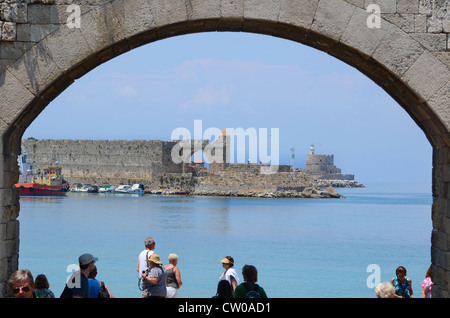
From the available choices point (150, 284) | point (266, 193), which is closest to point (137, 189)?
point (266, 193)

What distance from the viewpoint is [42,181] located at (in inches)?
2269

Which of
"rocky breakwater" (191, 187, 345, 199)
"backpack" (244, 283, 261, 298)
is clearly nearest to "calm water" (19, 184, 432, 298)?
"rocky breakwater" (191, 187, 345, 199)

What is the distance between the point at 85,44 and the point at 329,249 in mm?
26046

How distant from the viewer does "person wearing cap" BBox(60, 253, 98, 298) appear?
5.29 m

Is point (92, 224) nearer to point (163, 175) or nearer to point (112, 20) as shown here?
point (163, 175)

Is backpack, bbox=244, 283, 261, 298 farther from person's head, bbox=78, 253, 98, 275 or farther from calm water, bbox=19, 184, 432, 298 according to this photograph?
calm water, bbox=19, 184, 432, 298

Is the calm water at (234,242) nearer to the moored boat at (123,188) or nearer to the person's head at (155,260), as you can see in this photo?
the moored boat at (123,188)

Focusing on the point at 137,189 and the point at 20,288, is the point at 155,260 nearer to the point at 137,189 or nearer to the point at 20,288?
the point at 20,288

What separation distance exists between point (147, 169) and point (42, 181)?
9.64m

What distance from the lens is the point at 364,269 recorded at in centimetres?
2578

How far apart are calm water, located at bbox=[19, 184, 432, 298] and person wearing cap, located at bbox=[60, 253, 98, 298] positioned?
46.8 feet

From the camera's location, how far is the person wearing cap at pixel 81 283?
17.3 ft

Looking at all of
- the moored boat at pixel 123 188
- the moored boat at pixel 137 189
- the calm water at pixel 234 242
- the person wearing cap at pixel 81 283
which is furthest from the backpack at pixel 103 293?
the moored boat at pixel 123 188

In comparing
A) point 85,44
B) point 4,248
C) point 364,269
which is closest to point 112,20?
point 85,44
